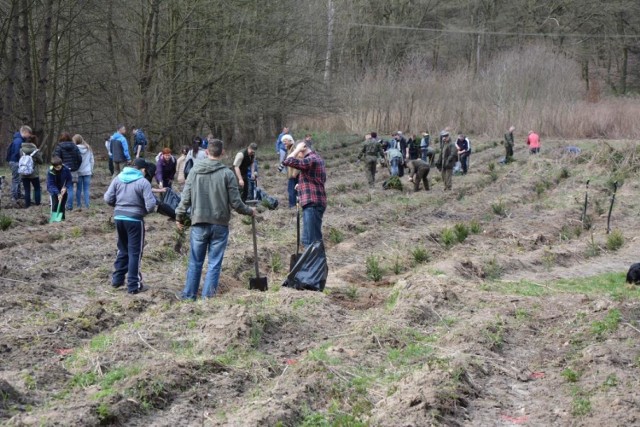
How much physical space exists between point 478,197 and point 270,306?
15.0 metres

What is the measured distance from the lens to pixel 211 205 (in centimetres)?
967

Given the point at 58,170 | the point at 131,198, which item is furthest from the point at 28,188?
the point at 131,198

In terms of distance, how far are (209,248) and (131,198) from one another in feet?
4.36

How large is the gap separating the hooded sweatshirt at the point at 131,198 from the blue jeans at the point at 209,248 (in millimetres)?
1033

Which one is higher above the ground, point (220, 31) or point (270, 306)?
point (220, 31)

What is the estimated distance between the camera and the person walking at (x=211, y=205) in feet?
31.8

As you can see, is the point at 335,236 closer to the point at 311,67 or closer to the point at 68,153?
the point at 68,153

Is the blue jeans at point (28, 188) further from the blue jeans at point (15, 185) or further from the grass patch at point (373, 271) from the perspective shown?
the grass patch at point (373, 271)

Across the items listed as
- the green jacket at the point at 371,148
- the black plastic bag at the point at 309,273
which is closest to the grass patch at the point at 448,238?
the black plastic bag at the point at 309,273

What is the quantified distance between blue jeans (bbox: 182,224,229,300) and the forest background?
1821cm

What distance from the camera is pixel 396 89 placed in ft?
171

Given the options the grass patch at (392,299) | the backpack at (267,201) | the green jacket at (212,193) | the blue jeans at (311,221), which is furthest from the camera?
the backpack at (267,201)

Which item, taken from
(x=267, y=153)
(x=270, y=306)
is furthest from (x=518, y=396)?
(x=267, y=153)

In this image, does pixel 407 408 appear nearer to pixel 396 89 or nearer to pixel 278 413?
pixel 278 413
